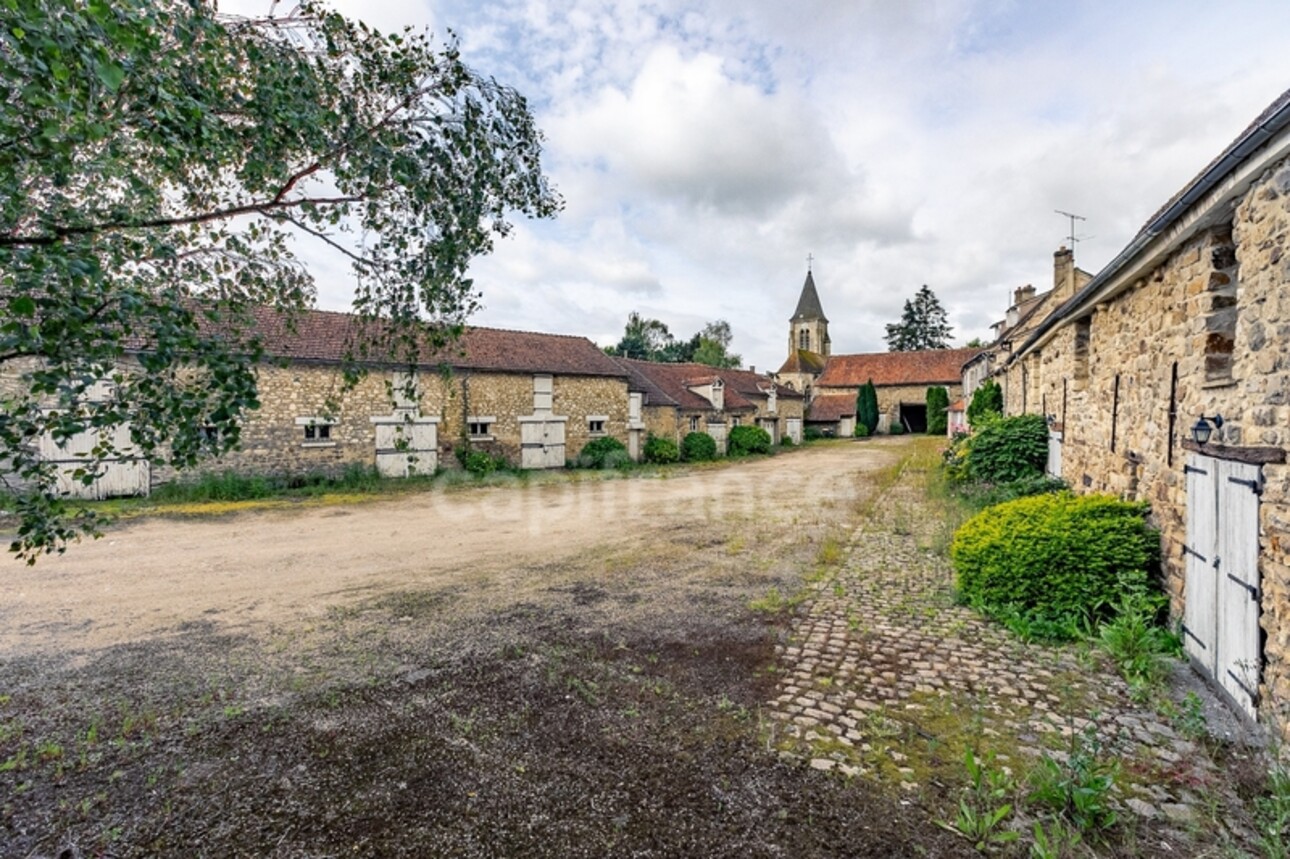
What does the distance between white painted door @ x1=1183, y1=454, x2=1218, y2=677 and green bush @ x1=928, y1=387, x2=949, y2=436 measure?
36465 mm

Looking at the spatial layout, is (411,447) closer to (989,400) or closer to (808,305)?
(989,400)

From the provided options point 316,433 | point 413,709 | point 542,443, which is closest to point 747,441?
point 542,443

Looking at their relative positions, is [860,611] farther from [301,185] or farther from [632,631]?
[301,185]

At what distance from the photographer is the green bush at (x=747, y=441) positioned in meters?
26.1

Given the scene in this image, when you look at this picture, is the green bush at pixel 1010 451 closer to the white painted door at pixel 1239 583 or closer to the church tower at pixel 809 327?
the white painted door at pixel 1239 583

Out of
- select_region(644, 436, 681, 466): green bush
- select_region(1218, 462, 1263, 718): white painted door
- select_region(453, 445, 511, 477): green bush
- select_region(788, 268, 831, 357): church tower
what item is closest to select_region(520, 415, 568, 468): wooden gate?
select_region(453, 445, 511, 477): green bush

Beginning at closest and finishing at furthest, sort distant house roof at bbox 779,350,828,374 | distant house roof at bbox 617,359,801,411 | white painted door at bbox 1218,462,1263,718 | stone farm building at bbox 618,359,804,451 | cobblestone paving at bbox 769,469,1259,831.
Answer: cobblestone paving at bbox 769,469,1259,831
white painted door at bbox 1218,462,1263,718
stone farm building at bbox 618,359,804,451
distant house roof at bbox 617,359,801,411
distant house roof at bbox 779,350,828,374

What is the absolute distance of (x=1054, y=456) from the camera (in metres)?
10.0

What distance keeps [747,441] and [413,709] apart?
911 inches

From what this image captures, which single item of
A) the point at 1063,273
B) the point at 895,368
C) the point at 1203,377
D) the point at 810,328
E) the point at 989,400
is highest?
the point at 810,328

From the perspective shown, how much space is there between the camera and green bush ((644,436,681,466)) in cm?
2241

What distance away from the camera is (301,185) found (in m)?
3.70

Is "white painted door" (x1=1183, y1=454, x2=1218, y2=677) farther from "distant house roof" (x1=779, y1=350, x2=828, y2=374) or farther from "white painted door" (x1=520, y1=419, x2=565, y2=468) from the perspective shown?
"distant house roof" (x1=779, y1=350, x2=828, y2=374)

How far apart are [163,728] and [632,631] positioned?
338 cm
